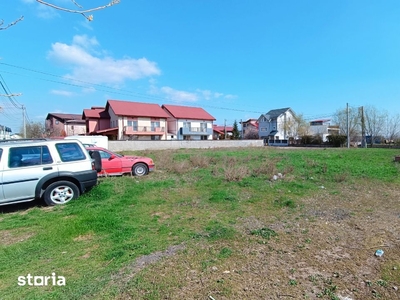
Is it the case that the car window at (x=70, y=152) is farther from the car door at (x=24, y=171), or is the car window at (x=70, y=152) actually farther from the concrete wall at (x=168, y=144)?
the concrete wall at (x=168, y=144)

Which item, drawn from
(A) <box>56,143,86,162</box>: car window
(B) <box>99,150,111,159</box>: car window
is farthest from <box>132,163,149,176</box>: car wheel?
(A) <box>56,143,86,162</box>: car window

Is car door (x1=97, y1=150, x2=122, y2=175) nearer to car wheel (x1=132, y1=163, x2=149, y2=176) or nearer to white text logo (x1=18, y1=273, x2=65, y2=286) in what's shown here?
car wheel (x1=132, y1=163, x2=149, y2=176)

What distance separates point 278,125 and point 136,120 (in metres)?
37.2

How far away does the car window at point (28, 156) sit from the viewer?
17.7 ft

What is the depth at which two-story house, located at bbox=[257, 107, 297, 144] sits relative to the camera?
5667 cm

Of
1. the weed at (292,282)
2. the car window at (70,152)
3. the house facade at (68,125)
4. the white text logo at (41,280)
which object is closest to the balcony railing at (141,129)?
the house facade at (68,125)

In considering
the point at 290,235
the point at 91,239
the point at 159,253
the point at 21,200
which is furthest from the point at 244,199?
the point at 21,200

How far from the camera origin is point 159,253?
10.6ft

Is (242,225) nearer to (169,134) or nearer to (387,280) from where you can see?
(387,280)

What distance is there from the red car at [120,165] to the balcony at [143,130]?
30284 mm

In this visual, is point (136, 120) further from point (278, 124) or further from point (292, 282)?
point (292, 282)

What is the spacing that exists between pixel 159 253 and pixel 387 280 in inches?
111

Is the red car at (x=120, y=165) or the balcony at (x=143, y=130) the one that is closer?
the red car at (x=120, y=165)

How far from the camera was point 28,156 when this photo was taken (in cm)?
560
